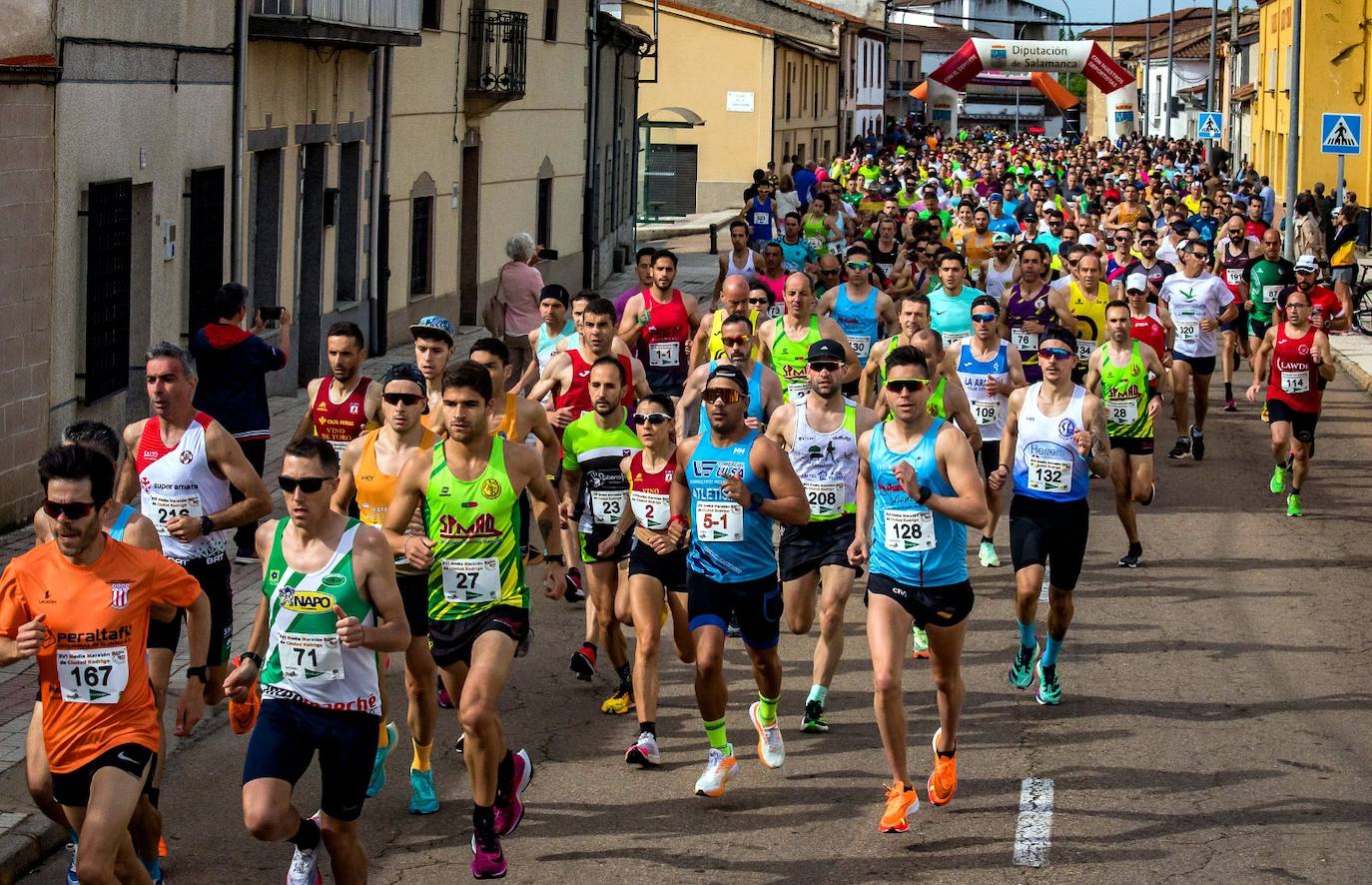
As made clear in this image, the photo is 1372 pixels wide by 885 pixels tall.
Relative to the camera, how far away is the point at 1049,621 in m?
10.3

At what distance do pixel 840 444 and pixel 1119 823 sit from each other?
8.09 feet

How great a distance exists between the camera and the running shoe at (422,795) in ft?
27.6

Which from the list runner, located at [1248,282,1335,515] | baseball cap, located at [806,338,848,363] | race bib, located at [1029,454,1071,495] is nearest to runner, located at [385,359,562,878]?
baseball cap, located at [806,338,848,363]

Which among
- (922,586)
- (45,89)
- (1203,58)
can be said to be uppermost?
(1203,58)

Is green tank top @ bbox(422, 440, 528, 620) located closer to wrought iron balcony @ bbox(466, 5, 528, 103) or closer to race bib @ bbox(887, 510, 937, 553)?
race bib @ bbox(887, 510, 937, 553)

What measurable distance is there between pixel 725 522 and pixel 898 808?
143 centimetres

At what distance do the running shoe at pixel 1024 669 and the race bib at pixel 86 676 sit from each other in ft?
17.3

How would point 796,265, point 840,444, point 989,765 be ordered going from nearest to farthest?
point 989,765
point 840,444
point 796,265

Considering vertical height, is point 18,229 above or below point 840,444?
above

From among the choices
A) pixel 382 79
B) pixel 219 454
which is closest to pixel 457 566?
pixel 219 454

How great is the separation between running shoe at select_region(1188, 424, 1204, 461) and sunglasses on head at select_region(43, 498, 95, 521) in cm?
1323

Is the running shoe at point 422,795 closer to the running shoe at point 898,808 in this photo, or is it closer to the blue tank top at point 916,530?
the running shoe at point 898,808

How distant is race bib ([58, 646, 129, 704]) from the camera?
21.3ft

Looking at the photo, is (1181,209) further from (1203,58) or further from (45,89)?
(1203,58)
